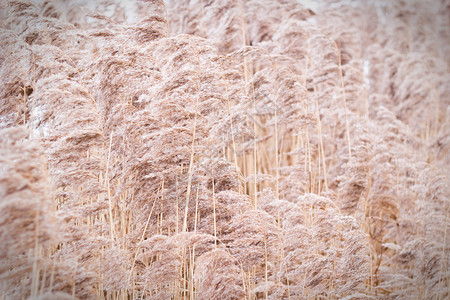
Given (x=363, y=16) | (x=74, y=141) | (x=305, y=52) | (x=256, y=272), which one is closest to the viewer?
(x=74, y=141)

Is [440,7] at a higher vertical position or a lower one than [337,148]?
higher

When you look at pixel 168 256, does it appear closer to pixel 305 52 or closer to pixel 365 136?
pixel 365 136

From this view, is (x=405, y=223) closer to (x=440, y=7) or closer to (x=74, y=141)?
(x=74, y=141)

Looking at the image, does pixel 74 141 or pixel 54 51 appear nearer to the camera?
pixel 74 141

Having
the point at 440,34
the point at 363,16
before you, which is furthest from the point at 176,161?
the point at 440,34

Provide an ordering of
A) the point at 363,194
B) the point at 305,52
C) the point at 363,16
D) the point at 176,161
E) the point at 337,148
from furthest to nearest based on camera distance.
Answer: the point at 363,16
the point at 337,148
the point at 305,52
the point at 363,194
the point at 176,161

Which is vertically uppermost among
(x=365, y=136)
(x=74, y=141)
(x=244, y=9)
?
(x=244, y=9)

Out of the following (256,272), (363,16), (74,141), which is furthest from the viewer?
(363,16)

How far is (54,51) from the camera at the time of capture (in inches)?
84.7

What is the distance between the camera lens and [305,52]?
3.26m

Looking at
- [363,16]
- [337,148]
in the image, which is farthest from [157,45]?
[363,16]

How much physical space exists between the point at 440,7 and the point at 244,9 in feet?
10.9

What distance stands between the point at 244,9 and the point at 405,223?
7.81ft

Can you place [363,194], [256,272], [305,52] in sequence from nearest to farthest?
1. [256,272]
2. [363,194]
3. [305,52]
